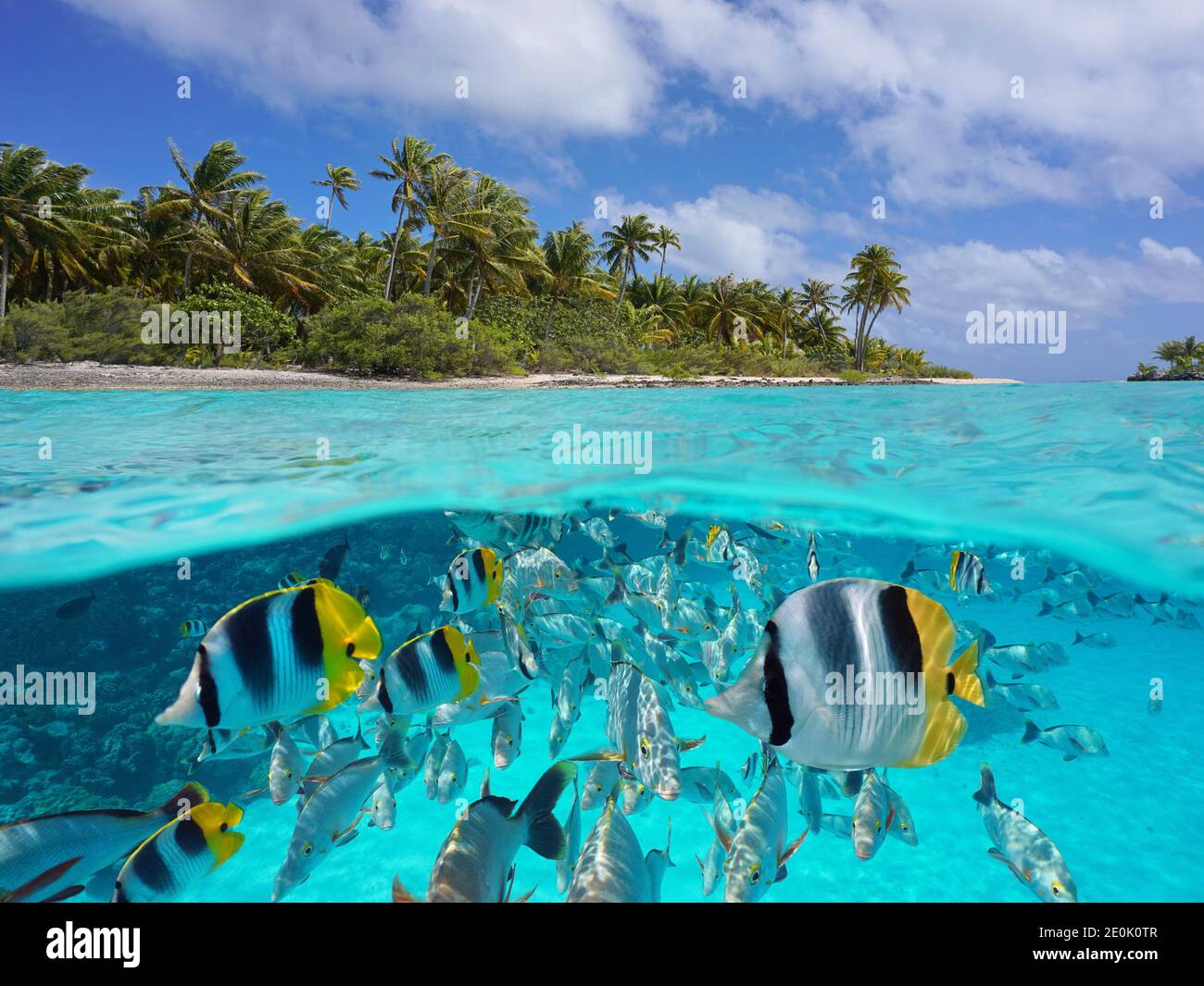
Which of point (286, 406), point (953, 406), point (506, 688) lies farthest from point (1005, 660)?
point (286, 406)

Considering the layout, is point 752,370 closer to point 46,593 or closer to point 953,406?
point 953,406

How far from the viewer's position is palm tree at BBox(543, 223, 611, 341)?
45.2 m

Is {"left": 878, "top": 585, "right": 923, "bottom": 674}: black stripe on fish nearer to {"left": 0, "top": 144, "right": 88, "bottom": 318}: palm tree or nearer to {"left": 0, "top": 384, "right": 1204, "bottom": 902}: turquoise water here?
{"left": 0, "top": 384, "right": 1204, "bottom": 902}: turquoise water

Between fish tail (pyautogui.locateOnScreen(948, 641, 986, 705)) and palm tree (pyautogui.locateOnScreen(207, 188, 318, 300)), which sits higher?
palm tree (pyautogui.locateOnScreen(207, 188, 318, 300))

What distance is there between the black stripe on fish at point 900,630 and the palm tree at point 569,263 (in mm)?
44092

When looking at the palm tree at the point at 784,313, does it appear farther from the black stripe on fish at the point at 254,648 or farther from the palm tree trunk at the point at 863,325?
the black stripe on fish at the point at 254,648

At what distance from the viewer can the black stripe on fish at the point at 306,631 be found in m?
2.33

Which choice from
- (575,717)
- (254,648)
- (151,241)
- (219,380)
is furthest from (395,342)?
(254,648)

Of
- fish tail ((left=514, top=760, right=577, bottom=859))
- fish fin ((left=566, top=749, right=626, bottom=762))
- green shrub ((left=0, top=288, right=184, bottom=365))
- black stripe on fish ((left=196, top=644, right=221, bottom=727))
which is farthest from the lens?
green shrub ((left=0, top=288, right=184, bottom=365))

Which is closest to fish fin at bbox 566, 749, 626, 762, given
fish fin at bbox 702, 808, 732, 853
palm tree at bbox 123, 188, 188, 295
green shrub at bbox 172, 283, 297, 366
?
fish fin at bbox 702, 808, 732, 853

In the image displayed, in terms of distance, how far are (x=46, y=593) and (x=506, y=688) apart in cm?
890

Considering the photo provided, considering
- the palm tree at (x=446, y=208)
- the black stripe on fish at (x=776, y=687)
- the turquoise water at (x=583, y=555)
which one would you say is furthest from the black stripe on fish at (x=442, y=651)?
the palm tree at (x=446, y=208)

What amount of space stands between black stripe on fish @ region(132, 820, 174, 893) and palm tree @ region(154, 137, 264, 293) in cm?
4298
